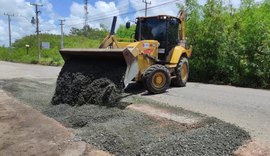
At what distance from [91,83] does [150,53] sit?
9.17ft

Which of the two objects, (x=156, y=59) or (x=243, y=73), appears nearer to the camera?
(x=156, y=59)

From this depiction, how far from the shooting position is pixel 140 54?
11031 mm

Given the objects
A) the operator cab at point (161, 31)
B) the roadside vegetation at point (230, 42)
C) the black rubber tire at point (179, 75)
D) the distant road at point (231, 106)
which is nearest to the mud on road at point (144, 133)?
the distant road at point (231, 106)

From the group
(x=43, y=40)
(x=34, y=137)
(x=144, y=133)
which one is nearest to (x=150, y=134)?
(x=144, y=133)

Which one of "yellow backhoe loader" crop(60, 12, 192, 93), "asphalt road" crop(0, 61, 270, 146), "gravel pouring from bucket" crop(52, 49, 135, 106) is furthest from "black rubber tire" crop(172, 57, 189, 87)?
"gravel pouring from bucket" crop(52, 49, 135, 106)

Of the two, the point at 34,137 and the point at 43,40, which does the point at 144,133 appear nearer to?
the point at 34,137

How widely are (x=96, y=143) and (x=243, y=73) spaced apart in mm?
11093

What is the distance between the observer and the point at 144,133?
6.66 meters

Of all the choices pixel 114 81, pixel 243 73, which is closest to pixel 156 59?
pixel 114 81

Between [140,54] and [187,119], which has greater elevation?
[140,54]

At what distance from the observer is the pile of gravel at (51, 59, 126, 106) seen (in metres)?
9.23

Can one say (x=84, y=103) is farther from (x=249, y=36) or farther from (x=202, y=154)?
(x=249, y=36)

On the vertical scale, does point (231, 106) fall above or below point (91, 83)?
below

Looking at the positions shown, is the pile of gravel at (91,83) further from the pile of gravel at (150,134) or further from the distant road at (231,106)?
the distant road at (231,106)
